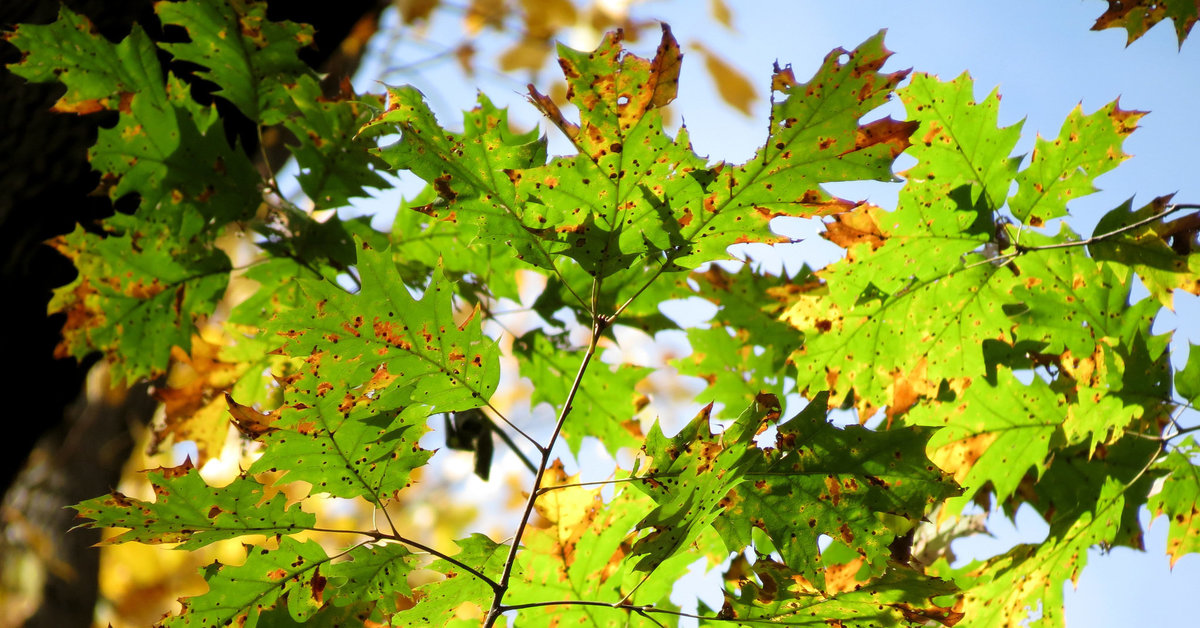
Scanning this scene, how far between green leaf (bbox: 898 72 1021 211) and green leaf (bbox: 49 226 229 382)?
1.25 meters

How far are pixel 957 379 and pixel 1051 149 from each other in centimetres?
39

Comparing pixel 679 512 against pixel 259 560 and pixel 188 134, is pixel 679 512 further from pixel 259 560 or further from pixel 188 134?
pixel 188 134

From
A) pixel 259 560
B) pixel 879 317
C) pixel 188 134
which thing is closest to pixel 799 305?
pixel 879 317

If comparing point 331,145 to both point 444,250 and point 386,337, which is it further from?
point 386,337

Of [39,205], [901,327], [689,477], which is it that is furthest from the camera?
[39,205]

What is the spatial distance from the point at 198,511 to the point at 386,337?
0.95 feet

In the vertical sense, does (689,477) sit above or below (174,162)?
below

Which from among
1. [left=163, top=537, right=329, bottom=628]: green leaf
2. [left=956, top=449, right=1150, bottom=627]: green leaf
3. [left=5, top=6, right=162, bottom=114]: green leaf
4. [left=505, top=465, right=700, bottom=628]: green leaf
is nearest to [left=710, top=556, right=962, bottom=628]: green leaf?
[left=505, top=465, right=700, bottom=628]: green leaf

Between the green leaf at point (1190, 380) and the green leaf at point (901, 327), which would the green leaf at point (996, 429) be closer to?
the green leaf at point (901, 327)

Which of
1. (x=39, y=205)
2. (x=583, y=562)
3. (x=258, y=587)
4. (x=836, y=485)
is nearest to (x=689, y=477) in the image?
(x=836, y=485)

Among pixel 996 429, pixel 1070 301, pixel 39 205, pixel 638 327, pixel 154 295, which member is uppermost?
pixel 39 205

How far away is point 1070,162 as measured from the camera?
4.19 ft

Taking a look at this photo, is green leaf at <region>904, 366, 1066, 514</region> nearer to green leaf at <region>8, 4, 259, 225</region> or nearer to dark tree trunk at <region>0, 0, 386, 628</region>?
green leaf at <region>8, 4, 259, 225</region>

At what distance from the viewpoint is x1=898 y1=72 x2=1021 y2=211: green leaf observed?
128 cm
